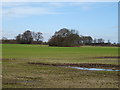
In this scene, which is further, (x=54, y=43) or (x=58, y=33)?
(x=58, y=33)

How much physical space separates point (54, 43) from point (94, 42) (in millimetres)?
44408

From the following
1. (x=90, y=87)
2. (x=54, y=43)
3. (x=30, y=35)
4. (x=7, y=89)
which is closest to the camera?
(x=7, y=89)

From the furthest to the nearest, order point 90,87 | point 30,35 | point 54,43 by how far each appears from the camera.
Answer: point 30,35 < point 54,43 < point 90,87

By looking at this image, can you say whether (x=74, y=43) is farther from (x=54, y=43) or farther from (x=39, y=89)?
(x=39, y=89)

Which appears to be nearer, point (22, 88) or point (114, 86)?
point (22, 88)

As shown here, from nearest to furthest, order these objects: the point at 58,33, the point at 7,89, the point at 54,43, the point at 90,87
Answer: the point at 7,89, the point at 90,87, the point at 54,43, the point at 58,33

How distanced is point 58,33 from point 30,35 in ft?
87.2

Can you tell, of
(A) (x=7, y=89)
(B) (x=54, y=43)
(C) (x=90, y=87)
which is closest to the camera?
(A) (x=7, y=89)

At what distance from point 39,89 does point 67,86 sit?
5.46ft

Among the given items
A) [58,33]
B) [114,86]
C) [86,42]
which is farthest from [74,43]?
[114,86]

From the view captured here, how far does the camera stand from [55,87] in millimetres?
12789

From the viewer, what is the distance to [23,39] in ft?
483

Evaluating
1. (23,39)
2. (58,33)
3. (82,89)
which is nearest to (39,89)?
(82,89)

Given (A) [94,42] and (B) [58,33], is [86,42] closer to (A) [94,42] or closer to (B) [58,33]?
(A) [94,42]
